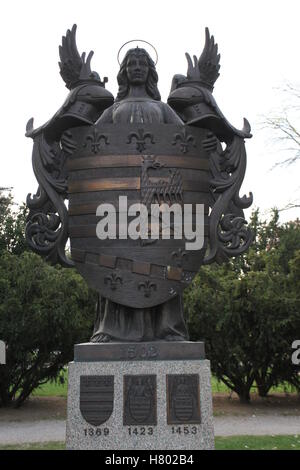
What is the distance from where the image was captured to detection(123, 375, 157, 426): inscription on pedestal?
4.86 m

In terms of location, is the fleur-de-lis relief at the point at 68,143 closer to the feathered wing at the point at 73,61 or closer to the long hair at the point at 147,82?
the feathered wing at the point at 73,61

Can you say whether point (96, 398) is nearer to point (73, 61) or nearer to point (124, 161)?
point (124, 161)

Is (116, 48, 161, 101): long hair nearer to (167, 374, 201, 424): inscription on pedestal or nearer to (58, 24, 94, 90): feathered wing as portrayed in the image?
(58, 24, 94, 90): feathered wing

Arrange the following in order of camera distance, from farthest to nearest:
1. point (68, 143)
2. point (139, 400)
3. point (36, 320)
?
point (36, 320) → point (68, 143) → point (139, 400)

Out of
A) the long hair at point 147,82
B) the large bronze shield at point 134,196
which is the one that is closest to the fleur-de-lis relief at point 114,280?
the large bronze shield at point 134,196

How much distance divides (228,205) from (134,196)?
1.07m

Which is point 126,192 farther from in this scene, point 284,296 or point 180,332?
point 284,296

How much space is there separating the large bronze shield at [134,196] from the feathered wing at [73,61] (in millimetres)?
685

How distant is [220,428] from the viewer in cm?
1002

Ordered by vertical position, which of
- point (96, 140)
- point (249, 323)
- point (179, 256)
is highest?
point (96, 140)

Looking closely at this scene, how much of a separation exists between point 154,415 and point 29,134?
3.08 m

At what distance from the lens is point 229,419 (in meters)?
11.1

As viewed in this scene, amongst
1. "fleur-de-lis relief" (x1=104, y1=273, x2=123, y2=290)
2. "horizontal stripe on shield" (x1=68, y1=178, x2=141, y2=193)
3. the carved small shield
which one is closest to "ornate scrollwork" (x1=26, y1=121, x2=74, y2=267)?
"horizontal stripe on shield" (x1=68, y1=178, x2=141, y2=193)

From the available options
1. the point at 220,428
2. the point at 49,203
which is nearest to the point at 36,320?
the point at 220,428
